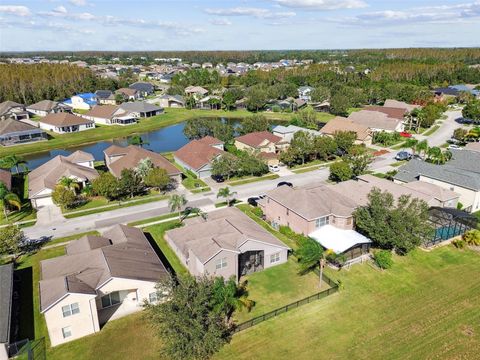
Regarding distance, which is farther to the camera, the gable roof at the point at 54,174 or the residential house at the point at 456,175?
the gable roof at the point at 54,174

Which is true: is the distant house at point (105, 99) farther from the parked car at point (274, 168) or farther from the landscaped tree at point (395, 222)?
the landscaped tree at point (395, 222)

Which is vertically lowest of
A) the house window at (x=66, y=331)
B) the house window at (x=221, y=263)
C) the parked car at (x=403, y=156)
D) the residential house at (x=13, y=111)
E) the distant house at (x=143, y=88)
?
the house window at (x=66, y=331)

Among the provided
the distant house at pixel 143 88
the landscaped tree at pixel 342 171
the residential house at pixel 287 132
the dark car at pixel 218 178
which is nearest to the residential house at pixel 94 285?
the dark car at pixel 218 178

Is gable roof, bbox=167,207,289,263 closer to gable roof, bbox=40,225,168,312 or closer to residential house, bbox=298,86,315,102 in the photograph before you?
gable roof, bbox=40,225,168,312

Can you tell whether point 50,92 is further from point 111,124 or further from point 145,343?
point 145,343

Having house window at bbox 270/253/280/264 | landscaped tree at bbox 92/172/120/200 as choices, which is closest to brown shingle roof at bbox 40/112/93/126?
landscaped tree at bbox 92/172/120/200

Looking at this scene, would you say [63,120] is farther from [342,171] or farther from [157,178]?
[342,171]

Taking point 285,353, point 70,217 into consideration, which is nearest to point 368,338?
point 285,353
